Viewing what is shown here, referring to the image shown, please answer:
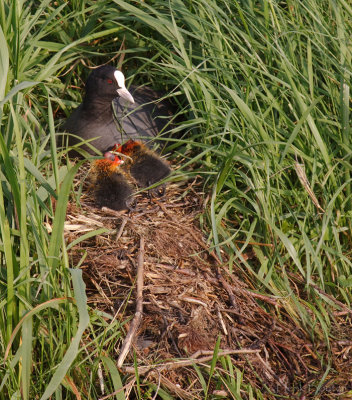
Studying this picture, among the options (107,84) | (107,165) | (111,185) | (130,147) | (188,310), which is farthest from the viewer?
(107,84)

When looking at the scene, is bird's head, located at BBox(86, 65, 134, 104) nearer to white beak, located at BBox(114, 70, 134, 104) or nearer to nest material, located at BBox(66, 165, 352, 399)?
white beak, located at BBox(114, 70, 134, 104)

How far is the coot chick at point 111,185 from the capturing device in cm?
369

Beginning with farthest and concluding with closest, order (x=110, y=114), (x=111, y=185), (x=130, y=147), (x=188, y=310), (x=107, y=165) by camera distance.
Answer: (x=110, y=114) < (x=130, y=147) < (x=107, y=165) < (x=111, y=185) < (x=188, y=310)

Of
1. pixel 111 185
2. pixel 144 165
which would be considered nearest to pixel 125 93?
pixel 144 165

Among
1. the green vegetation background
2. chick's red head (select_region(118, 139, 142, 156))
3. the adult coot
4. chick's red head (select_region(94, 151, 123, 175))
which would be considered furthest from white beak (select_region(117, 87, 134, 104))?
chick's red head (select_region(94, 151, 123, 175))

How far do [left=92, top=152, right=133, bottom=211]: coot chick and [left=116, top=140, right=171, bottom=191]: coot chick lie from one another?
0.06m

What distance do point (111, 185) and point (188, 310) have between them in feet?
2.69

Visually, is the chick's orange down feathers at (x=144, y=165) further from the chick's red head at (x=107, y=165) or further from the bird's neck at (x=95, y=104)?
the bird's neck at (x=95, y=104)

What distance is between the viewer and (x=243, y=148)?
3.49 m

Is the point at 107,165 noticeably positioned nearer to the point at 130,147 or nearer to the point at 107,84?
the point at 130,147

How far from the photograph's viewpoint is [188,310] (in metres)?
3.23

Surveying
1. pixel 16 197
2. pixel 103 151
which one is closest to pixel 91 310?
pixel 16 197

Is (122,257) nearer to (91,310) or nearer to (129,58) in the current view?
(91,310)

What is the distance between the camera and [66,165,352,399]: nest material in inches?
121
